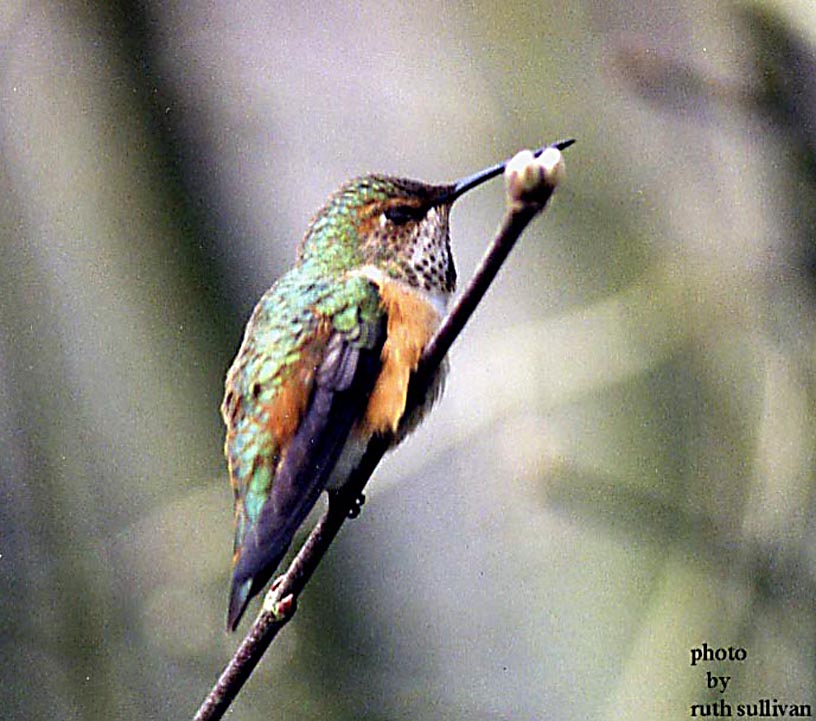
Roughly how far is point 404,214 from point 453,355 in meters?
0.27

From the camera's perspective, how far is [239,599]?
773 millimetres

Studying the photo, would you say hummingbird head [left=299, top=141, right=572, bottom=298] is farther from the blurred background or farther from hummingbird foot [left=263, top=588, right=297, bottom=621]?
hummingbird foot [left=263, top=588, right=297, bottom=621]

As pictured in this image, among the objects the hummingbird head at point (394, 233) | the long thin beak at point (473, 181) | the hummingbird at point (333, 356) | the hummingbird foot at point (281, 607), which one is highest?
the long thin beak at point (473, 181)

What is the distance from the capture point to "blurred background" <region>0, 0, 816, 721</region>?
4.07 feet

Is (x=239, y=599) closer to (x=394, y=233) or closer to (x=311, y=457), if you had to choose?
(x=311, y=457)

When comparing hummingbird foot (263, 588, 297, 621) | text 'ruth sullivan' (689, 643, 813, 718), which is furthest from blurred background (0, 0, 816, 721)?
hummingbird foot (263, 588, 297, 621)

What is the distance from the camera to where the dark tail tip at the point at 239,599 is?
0.77 meters

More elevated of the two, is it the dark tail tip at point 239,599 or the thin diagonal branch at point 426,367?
the thin diagonal branch at point 426,367

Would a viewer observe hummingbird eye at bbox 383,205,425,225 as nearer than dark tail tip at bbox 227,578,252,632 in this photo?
No

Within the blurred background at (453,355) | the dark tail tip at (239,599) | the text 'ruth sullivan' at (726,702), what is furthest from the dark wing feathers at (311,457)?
the text 'ruth sullivan' at (726,702)

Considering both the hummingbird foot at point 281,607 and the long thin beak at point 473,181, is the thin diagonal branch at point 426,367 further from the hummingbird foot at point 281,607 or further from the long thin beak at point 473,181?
the long thin beak at point 473,181

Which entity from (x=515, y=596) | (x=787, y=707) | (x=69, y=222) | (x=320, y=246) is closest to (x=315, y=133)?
(x=69, y=222)

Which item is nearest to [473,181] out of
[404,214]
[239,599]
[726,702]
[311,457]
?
[404,214]

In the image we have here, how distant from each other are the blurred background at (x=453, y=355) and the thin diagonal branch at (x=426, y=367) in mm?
515
